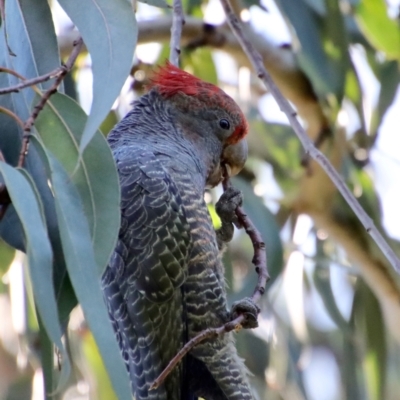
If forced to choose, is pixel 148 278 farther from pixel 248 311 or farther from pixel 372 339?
pixel 372 339

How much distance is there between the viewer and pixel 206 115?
2463 millimetres

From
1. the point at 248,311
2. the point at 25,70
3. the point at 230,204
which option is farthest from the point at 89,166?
the point at 230,204

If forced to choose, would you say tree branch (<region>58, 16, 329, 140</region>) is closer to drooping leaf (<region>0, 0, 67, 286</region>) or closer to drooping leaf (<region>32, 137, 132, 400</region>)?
drooping leaf (<region>0, 0, 67, 286</region>)

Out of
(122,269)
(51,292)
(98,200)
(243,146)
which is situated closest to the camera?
(51,292)

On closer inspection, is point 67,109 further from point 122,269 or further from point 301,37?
point 301,37

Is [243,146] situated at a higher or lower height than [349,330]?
higher

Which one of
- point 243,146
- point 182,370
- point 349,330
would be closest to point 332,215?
point 349,330

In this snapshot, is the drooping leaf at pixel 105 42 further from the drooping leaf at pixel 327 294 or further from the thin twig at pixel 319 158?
the drooping leaf at pixel 327 294

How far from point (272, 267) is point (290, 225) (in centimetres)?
81

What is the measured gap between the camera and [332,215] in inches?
133

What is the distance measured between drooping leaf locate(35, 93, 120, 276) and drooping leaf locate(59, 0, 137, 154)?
4.8 inches

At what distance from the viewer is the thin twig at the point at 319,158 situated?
1.78 meters

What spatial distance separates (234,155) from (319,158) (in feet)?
1.90

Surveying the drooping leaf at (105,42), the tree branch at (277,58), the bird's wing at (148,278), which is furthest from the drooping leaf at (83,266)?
the tree branch at (277,58)
